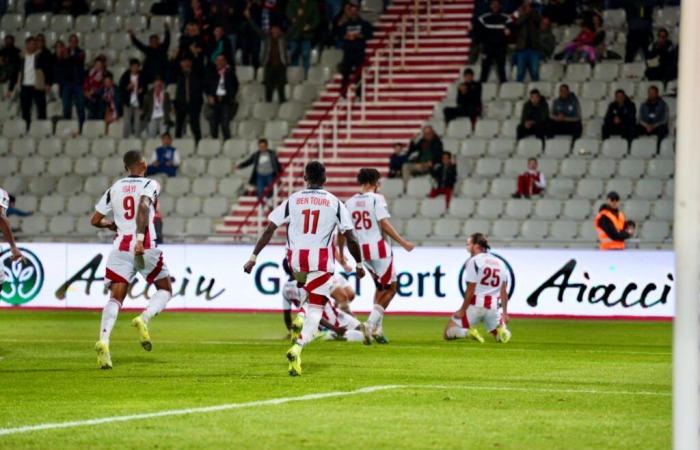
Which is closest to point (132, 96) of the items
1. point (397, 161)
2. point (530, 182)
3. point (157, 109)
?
point (157, 109)

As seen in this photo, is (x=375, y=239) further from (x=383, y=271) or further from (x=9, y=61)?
(x=9, y=61)

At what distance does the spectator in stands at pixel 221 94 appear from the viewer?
33.4 m

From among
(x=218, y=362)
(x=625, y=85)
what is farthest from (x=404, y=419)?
(x=625, y=85)

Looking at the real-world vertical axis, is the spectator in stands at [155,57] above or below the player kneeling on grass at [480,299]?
above

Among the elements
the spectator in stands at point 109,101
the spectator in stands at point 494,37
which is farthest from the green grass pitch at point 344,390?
the spectator in stands at point 109,101

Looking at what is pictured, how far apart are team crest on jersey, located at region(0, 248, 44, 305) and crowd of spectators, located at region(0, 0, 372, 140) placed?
704 centimetres

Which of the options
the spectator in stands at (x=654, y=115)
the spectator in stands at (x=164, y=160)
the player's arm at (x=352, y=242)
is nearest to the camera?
the player's arm at (x=352, y=242)

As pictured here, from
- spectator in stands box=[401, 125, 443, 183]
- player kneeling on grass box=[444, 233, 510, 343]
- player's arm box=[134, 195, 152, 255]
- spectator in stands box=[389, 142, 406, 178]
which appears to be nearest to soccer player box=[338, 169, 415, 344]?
player kneeling on grass box=[444, 233, 510, 343]

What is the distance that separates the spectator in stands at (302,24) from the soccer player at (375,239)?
15.4 m

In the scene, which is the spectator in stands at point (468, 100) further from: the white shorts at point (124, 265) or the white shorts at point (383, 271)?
the white shorts at point (124, 265)

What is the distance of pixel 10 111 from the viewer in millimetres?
36469

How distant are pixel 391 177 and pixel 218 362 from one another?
16275 mm

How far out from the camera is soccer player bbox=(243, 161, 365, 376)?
14797 millimetres

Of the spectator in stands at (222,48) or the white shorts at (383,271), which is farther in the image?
the spectator in stands at (222,48)
